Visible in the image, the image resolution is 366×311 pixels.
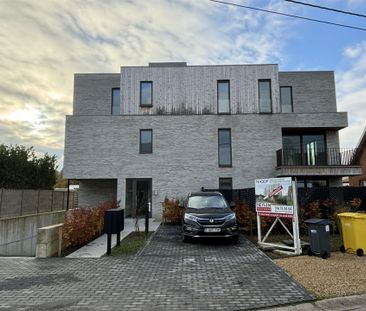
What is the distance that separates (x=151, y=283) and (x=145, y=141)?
50.7ft

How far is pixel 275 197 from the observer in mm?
10055

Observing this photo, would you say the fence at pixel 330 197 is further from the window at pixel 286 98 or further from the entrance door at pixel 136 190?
the window at pixel 286 98

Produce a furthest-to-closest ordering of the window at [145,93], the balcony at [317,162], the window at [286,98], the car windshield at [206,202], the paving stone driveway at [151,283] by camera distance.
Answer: the window at [286,98]
the window at [145,93]
the balcony at [317,162]
the car windshield at [206,202]
the paving stone driveway at [151,283]

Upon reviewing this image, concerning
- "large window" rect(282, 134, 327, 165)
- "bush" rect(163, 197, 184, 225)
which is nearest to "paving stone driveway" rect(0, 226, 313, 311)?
"bush" rect(163, 197, 184, 225)

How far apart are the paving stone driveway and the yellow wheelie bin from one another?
2403mm

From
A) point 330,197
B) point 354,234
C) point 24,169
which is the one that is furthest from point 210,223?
point 24,169

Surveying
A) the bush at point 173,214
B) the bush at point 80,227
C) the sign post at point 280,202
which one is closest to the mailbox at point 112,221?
the bush at point 80,227

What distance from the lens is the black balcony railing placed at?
20.5m

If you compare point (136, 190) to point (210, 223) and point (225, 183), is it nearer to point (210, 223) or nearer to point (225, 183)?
point (225, 183)

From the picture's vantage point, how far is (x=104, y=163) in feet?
69.4

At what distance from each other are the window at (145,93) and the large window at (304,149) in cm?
914

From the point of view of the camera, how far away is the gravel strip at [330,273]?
6.07m

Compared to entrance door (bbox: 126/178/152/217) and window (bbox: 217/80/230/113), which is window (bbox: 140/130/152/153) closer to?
entrance door (bbox: 126/178/152/217)

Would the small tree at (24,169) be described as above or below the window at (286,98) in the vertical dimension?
below
